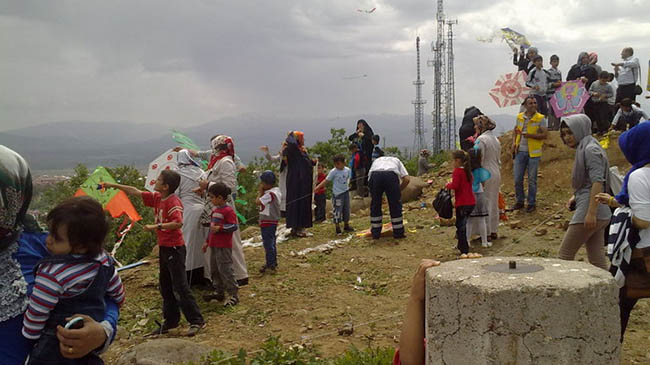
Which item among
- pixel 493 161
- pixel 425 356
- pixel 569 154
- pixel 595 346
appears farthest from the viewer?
pixel 569 154

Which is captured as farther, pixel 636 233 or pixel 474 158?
pixel 474 158

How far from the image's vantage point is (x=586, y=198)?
461 cm

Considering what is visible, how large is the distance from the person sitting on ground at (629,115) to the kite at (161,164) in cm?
857

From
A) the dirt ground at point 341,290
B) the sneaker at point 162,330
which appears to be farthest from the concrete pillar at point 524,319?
the sneaker at point 162,330

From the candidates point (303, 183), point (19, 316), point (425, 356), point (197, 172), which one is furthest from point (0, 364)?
point (303, 183)

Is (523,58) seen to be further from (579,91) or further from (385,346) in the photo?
(385,346)

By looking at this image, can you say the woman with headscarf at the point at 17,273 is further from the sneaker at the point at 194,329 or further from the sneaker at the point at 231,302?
the sneaker at the point at 231,302

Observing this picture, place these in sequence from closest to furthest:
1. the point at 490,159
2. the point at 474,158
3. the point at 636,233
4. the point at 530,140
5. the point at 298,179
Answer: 1. the point at 636,233
2. the point at 474,158
3. the point at 490,159
4. the point at 530,140
5. the point at 298,179

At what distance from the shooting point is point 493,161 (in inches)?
313

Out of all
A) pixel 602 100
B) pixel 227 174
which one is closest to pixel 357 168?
pixel 602 100

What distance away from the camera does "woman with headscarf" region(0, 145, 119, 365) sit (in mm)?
1865

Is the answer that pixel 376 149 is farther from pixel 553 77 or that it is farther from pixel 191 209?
pixel 191 209

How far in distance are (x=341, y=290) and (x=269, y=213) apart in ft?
5.07

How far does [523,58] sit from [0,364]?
11.7 metres
